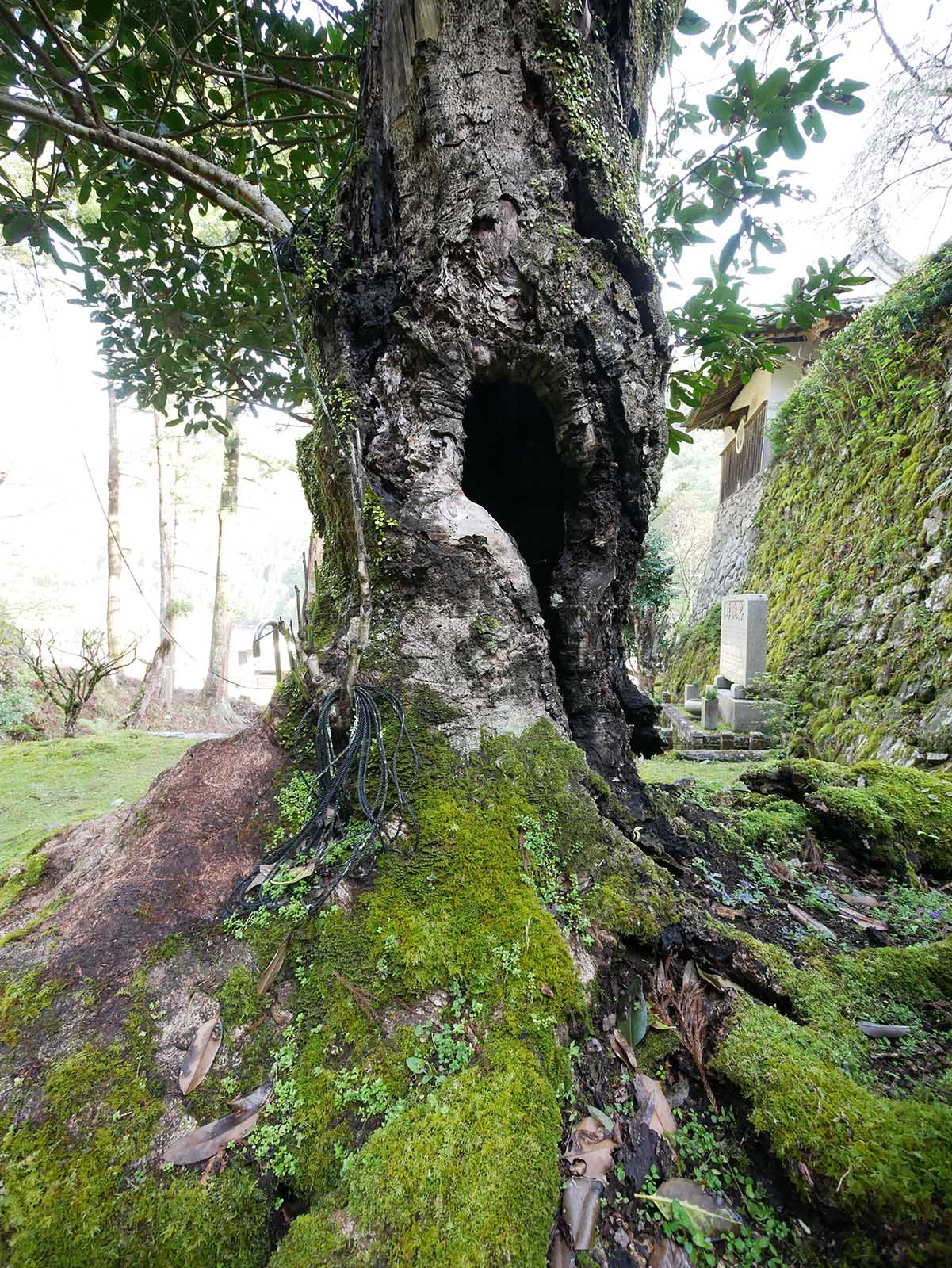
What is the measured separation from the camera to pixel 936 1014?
60.5 inches

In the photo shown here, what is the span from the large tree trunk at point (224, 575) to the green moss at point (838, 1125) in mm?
10905

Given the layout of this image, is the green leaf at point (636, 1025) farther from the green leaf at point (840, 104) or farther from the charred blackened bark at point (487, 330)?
the green leaf at point (840, 104)

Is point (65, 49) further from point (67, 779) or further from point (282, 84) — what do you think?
point (67, 779)

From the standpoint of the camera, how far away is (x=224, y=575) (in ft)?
36.7

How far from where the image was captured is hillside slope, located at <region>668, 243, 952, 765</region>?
502 centimetres

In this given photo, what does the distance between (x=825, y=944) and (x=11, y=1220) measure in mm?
2391

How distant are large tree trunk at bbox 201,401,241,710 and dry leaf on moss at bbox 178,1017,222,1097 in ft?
33.6

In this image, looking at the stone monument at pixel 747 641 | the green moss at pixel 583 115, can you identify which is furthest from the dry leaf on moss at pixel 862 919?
the stone monument at pixel 747 641

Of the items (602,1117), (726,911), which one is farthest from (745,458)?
(602,1117)

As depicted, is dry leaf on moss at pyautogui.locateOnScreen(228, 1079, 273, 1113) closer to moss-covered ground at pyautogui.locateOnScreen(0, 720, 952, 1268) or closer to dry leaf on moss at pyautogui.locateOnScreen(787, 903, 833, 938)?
moss-covered ground at pyautogui.locateOnScreen(0, 720, 952, 1268)

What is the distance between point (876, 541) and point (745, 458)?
26.2 feet

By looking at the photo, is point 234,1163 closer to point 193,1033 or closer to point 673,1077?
point 193,1033

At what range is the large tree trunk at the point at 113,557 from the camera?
10.9 metres

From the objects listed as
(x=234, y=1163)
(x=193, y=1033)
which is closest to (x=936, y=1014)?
(x=234, y=1163)
